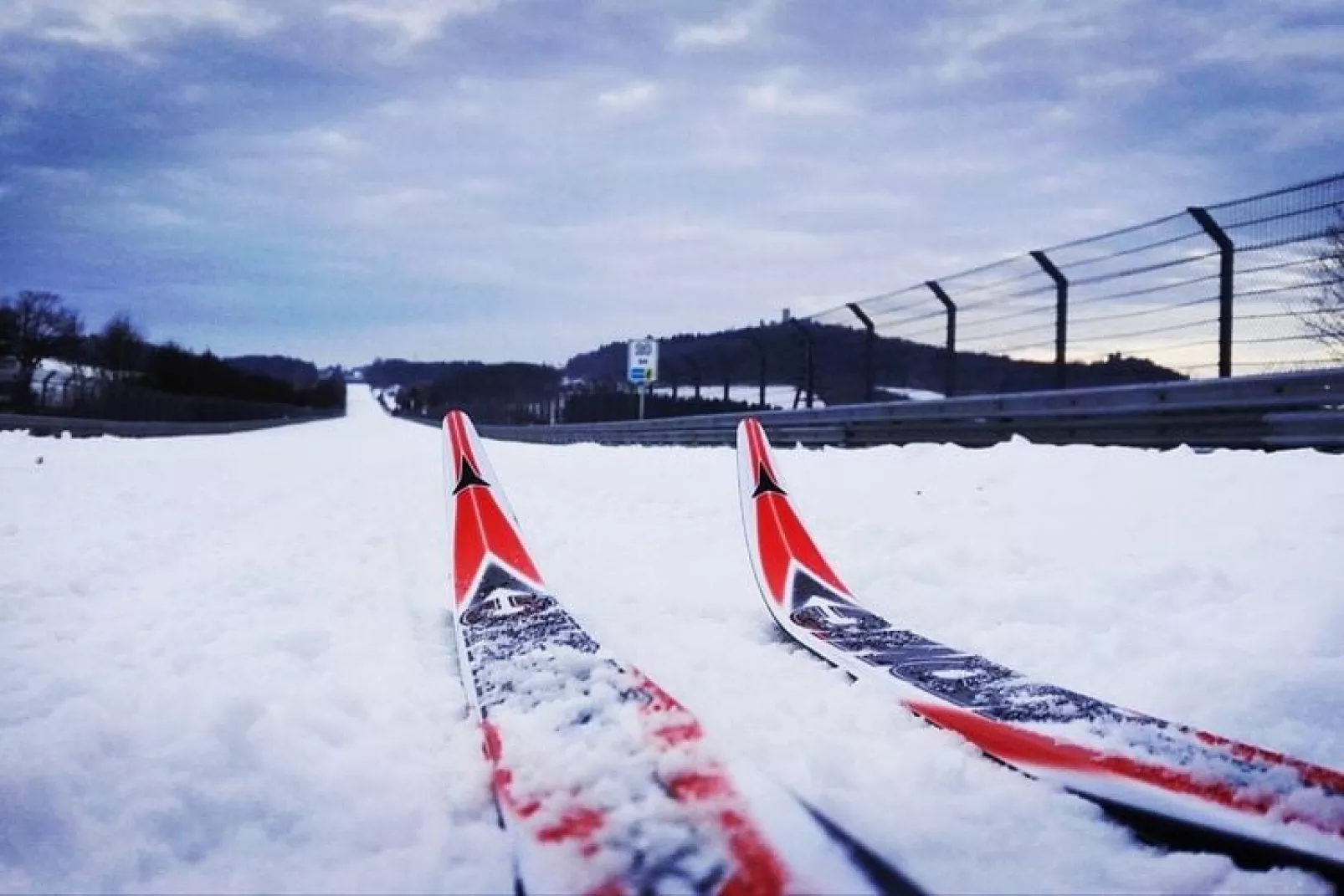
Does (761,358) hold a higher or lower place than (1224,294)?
higher

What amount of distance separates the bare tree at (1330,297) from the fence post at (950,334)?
173 inches

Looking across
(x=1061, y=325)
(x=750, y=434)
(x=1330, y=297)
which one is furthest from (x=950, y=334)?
(x=750, y=434)

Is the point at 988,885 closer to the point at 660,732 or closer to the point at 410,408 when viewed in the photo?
the point at 660,732

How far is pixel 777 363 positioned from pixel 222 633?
13705 mm

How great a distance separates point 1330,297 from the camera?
Answer: 683 centimetres

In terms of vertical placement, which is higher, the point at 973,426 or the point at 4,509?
the point at 973,426

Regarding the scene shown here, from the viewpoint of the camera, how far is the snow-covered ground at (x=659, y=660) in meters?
1.83

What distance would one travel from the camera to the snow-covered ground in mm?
1830

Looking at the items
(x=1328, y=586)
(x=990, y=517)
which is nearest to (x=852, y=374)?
(x=990, y=517)

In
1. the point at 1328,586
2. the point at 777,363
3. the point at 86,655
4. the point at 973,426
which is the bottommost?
the point at 86,655

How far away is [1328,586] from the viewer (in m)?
3.49

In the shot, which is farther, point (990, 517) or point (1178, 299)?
point (1178, 299)

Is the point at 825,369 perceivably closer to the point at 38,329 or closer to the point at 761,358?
the point at 761,358

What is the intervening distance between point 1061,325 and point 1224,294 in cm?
195
